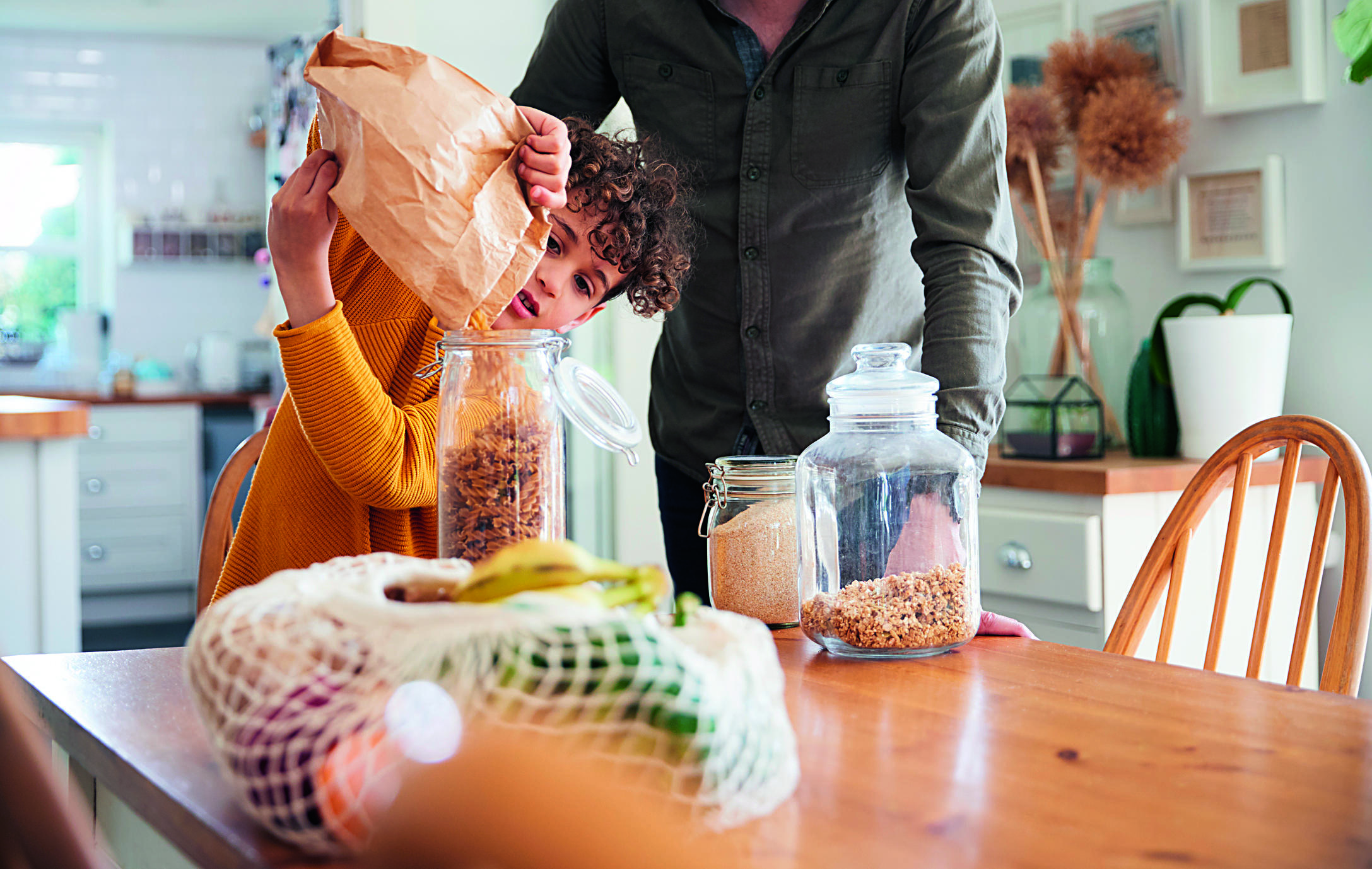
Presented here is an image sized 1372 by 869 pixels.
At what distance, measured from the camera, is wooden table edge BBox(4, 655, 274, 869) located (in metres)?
0.45

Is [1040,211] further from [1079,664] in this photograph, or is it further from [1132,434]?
[1079,664]

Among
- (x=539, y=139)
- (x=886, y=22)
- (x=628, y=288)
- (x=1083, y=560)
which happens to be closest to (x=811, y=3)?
(x=886, y=22)

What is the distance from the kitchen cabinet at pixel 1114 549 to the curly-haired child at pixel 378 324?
3.18 feet

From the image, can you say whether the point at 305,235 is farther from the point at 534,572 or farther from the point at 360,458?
the point at 534,572

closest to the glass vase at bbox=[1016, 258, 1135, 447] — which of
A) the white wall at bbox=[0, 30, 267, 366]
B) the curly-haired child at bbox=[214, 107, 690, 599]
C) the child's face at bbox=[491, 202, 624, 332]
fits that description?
the curly-haired child at bbox=[214, 107, 690, 599]

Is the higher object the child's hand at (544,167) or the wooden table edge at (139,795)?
the child's hand at (544,167)

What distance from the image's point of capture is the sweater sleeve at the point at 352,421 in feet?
2.75

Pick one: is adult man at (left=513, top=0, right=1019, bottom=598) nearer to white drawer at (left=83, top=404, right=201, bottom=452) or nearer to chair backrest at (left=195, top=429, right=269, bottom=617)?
chair backrest at (left=195, top=429, right=269, bottom=617)

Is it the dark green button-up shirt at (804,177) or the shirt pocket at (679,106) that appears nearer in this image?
the dark green button-up shirt at (804,177)

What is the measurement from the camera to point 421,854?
350 mm

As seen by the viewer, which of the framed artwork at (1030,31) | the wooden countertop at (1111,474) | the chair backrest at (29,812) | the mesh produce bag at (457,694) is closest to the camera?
the chair backrest at (29,812)

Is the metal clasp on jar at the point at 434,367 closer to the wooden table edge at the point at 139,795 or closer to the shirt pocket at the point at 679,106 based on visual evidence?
the wooden table edge at the point at 139,795

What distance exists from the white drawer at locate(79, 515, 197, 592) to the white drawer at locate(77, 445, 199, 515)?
0.21 feet

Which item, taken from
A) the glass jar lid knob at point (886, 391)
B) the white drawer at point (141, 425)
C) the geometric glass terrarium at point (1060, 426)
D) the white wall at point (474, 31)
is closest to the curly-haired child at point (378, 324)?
the glass jar lid knob at point (886, 391)
